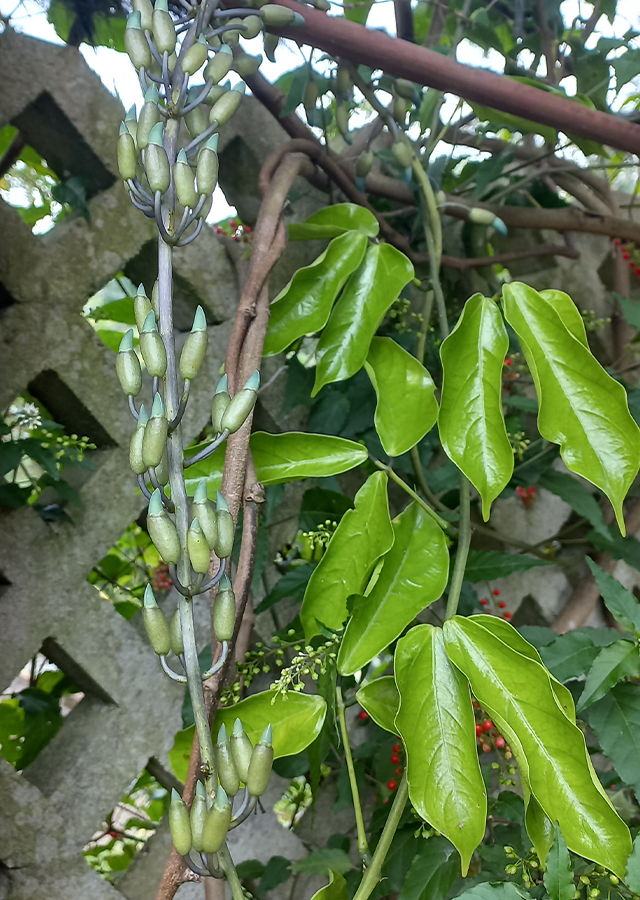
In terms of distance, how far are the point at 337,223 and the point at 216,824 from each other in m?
0.48

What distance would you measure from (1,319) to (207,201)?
33 centimetres

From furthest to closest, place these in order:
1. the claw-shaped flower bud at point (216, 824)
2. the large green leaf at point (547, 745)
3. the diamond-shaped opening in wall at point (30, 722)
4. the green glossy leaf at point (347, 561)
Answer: the diamond-shaped opening in wall at point (30, 722), the green glossy leaf at point (347, 561), the large green leaf at point (547, 745), the claw-shaped flower bud at point (216, 824)

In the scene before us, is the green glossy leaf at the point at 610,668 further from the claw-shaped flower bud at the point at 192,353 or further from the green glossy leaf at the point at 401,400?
the claw-shaped flower bud at the point at 192,353

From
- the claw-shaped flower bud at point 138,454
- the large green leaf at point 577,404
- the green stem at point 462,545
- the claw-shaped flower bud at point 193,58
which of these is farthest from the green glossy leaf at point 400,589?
the claw-shaped flower bud at point 193,58

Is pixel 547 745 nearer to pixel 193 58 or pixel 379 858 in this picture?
pixel 379 858

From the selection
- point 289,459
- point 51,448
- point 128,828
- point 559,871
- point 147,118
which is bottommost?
point 128,828

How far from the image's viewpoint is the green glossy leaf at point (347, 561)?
1.47ft

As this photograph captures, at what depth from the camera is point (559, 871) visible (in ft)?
1.13

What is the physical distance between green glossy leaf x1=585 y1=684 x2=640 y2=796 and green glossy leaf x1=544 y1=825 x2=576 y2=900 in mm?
144

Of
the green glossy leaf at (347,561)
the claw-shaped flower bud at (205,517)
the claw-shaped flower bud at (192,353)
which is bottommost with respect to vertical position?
the green glossy leaf at (347,561)

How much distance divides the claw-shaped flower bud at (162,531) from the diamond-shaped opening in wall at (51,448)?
327mm

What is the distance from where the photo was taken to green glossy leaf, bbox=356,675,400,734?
17.1 inches

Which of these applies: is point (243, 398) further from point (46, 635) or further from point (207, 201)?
point (46, 635)

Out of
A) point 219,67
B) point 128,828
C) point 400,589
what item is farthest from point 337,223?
point 128,828
